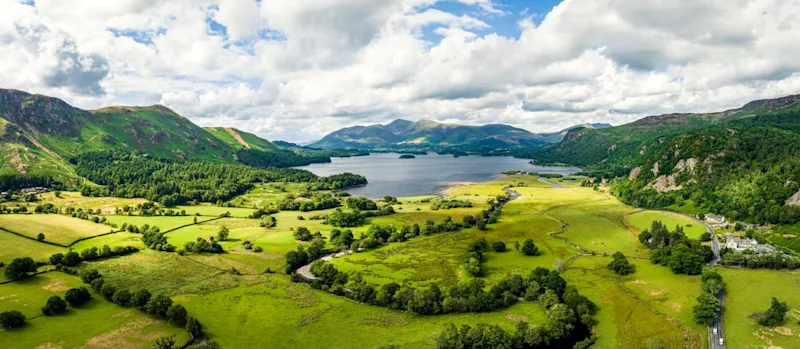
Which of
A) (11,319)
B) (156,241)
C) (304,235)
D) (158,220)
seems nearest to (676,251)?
(304,235)

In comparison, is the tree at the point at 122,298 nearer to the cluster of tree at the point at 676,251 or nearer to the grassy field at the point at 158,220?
the grassy field at the point at 158,220

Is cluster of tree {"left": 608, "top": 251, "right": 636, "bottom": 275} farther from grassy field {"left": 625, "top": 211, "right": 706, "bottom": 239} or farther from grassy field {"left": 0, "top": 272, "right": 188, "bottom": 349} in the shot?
grassy field {"left": 0, "top": 272, "right": 188, "bottom": 349}

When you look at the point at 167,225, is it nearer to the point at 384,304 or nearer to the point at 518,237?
the point at 384,304

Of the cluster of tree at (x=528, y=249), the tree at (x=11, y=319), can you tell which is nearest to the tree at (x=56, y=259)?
the tree at (x=11, y=319)

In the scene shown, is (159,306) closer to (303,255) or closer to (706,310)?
(303,255)

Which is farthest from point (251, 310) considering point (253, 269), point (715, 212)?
point (715, 212)
